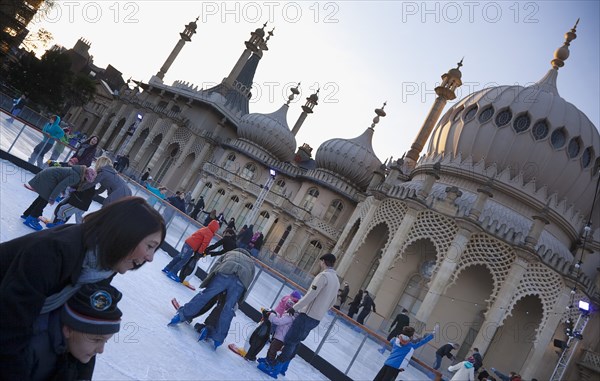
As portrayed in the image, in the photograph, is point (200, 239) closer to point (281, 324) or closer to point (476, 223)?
point (281, 324)

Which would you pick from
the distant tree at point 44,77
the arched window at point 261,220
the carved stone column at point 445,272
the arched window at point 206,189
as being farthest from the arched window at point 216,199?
the carved stone column at point 445,272

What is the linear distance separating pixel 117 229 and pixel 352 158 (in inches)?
1320

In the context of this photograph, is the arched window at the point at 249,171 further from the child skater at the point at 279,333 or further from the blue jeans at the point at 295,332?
the blue jeans at the point at 295,332

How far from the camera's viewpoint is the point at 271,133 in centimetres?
4109

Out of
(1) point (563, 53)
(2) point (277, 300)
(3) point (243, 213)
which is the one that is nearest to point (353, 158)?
(3) point (243, 213)

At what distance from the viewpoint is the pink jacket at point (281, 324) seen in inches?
264

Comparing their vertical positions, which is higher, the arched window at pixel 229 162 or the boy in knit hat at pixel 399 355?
the arched window at pixel 229 162

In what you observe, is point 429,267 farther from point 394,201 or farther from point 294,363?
point 294,363

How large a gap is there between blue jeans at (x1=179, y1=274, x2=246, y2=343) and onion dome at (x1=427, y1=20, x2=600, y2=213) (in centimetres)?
2144

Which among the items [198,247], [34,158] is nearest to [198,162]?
[34,158]

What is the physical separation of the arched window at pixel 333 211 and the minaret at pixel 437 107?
598 centimetres

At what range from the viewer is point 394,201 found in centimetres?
2445

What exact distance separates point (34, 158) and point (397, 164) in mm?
18008

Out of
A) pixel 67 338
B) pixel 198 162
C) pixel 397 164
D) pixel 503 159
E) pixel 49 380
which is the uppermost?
pixel 503 159
